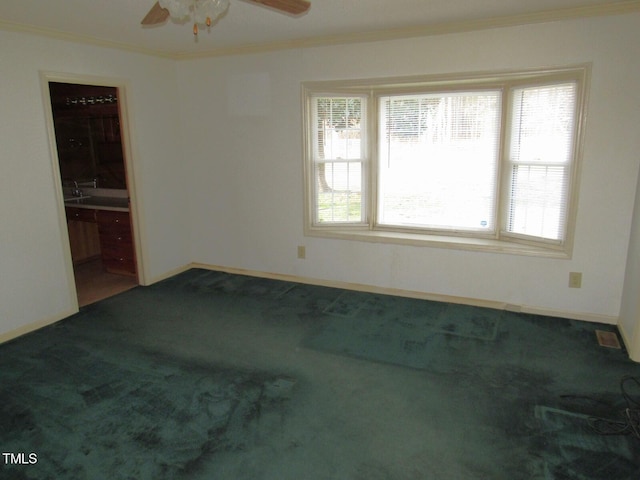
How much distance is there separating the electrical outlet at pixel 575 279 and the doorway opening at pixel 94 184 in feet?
13.7

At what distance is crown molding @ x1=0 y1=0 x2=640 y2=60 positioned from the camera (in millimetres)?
3271

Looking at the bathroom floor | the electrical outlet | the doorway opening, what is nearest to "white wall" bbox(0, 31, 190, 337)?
the bathroom floor

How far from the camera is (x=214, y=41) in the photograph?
421cm

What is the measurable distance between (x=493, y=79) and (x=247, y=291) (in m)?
3.02

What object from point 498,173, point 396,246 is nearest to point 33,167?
point 396,246

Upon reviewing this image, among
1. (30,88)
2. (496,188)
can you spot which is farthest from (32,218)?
(496,188)

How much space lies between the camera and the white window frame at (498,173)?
3.55 m

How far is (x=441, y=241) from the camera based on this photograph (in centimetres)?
418

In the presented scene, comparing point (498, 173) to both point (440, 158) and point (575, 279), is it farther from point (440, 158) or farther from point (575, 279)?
point (575, 279)

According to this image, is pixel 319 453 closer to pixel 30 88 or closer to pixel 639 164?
pixel 639 164

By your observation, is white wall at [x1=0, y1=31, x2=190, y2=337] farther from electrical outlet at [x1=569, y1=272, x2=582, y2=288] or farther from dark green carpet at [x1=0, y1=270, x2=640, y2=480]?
electrical outlet at [x1=569, y1=272, x2=582, y2=288]

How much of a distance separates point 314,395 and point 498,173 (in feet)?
8.54

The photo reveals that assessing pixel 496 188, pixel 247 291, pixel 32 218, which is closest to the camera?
pixel 32 218

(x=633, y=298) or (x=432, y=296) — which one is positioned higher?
(x=633, y=298)
